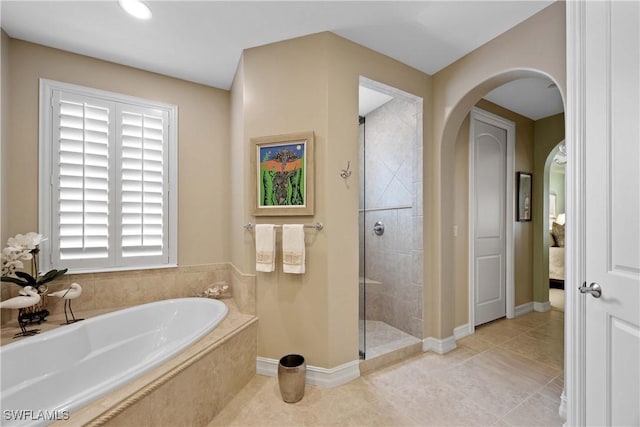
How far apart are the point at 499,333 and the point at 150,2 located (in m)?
4.08

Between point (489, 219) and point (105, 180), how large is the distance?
3833 millimetres

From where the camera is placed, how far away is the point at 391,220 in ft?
9.50

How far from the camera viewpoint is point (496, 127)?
3197 millimetres

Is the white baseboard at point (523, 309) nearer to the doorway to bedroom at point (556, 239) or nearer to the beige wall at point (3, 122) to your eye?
the doorway to bedroom at point (556, 239)

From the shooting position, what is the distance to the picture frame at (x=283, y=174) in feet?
6.57

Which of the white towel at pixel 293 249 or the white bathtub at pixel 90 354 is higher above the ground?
the white towel at pixel 293 249

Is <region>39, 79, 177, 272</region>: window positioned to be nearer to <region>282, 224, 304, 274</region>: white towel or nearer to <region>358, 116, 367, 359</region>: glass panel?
<region>282, 224, 304, 274</region>: white towel

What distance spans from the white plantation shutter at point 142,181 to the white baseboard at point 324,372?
4.51ft

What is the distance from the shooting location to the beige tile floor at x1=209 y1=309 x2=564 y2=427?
165 centimetres

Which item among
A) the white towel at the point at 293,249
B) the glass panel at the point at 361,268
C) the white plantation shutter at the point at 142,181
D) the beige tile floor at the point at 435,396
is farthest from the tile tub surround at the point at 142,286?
the glass panel at the point at 361,268

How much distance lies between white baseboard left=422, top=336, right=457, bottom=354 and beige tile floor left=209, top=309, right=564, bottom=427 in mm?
51

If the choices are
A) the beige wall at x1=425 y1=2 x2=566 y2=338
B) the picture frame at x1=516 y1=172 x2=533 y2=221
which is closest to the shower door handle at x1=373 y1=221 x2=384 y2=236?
the beige wall at x1=425 y1=2 x2=566 y2=338

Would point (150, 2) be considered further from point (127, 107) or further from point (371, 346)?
point (371, 346)


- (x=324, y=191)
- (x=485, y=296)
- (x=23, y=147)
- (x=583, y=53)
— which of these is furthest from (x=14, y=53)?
(x=485, y=296)
